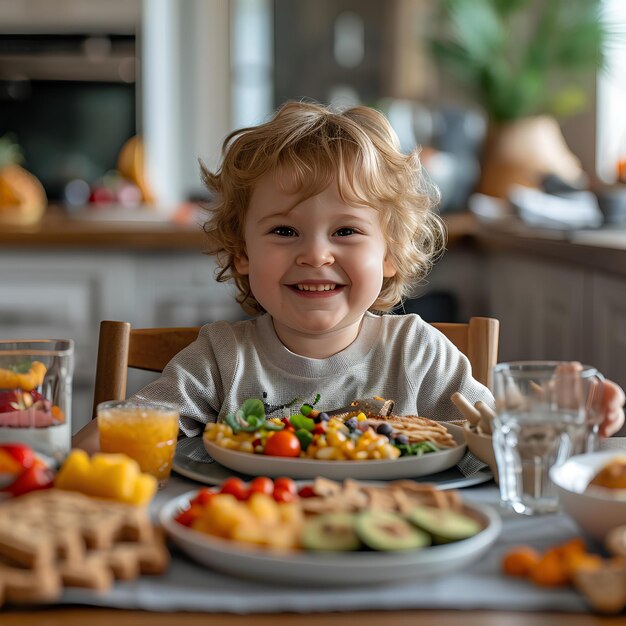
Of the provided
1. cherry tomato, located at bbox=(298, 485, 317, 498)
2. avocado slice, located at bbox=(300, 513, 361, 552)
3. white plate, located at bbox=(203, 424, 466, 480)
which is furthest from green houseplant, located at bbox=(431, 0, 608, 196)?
avocado slice, located at bbox=(300, 513, 361, 552)

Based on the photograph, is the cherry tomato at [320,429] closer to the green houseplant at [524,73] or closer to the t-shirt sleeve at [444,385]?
the t-shirt sleeve at [444,385]

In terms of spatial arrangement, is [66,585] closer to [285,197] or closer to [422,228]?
[285,197]

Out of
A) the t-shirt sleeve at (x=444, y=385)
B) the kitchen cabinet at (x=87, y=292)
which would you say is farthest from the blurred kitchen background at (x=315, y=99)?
the t-shirt sleeve at (x=444, y=385)

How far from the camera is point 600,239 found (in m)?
2.11

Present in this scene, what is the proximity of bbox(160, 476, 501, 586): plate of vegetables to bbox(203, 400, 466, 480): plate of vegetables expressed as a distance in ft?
0.46

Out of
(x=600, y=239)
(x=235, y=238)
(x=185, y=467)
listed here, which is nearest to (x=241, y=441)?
(x=185, y=467)

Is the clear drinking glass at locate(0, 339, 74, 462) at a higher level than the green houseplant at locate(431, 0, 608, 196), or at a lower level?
lower

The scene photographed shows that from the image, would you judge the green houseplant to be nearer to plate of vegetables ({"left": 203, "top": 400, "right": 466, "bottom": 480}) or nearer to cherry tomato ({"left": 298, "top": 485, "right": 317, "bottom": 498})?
plate of vegetables ({"left": 203, "top": 400, "right": 466, "bottom": 480})

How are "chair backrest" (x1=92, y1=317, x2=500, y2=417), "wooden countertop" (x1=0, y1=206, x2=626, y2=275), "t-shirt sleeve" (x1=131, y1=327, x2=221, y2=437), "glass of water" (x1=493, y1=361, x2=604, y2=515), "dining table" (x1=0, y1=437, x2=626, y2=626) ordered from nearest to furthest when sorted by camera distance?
"dining table" (x1=0, y1=437, x2=626, y2=626), "glass of water" (x1=493, y1=361, x2=604, y2=515), "t-shirt sleeve" (x1=131, y1=327, x2=221, y2=437), "chair backrest" (x1=92, y1=317, x2=500, y2=417), "wooden countertop" (x1=0, y1=206, x2=626, y2=275)

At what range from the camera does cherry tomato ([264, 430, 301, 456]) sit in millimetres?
918

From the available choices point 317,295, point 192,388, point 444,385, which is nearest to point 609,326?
point 444,385

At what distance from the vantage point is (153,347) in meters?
1.43

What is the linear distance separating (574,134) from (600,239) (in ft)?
7.73

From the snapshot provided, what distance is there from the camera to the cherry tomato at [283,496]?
0.76 metres
